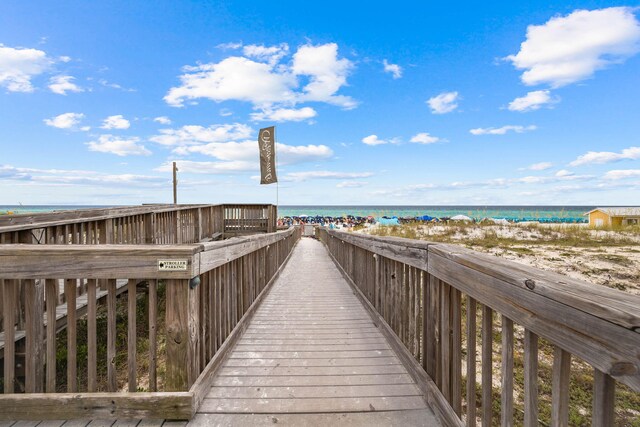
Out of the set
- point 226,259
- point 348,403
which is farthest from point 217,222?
point 348,403

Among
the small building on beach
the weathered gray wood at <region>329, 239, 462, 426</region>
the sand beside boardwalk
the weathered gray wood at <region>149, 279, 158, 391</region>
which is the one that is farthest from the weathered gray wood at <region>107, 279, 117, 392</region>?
the small building on beach

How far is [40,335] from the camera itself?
224cm

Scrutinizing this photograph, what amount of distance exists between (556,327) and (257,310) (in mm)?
4067

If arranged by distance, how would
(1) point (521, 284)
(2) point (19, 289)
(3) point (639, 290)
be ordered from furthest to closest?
(3) point (639, 290), (2) point (19, 289), (1) point (521, 284)

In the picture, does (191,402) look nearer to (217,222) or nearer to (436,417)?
(436,417)

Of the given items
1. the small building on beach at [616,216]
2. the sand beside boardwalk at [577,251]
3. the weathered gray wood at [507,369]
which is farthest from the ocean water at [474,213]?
the weathered gray wood at [507,369]

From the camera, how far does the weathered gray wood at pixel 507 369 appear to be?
1502mm

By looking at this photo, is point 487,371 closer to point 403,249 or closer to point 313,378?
point 403,249

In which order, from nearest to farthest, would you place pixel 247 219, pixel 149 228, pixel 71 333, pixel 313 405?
pixel 71 333, pixel 313 405, pixel 149 228, pixel 247 219

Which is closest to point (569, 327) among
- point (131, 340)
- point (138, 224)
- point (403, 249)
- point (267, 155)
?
point (403, 249)

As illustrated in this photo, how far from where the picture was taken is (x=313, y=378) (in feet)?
9.00

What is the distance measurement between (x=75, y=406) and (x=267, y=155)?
13765 mm

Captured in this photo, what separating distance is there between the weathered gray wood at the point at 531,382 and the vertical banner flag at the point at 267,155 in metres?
14.2

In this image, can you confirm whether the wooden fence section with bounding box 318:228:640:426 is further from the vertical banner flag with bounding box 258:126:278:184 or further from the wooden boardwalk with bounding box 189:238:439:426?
the vertical banner flag with bounding box 258:126:278:184
